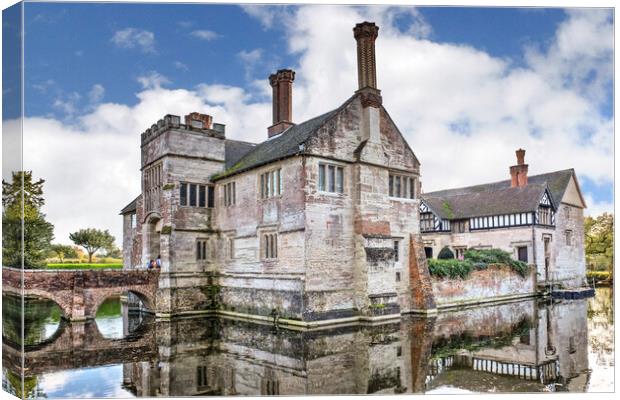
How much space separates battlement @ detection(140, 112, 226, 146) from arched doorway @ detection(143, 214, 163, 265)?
4.01 m

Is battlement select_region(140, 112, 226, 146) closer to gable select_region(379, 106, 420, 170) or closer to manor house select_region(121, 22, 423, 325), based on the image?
manor house select_region(121, 22, 423, 325)

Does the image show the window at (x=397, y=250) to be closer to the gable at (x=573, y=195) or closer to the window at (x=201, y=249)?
the window at (x=201, y=249)

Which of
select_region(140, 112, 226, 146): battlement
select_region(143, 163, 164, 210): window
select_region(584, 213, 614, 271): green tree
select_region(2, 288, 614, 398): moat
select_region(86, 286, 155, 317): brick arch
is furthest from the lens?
select_region(584, 213, 614, 271): green tree

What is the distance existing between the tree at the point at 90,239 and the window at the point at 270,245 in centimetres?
4403

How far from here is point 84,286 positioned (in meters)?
22.8

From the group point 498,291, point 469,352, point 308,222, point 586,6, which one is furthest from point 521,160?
point 586,6

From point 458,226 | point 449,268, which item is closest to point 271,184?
point 449,268

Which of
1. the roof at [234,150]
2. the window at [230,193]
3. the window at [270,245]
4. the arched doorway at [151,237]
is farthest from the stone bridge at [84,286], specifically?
the roof at [234,150]

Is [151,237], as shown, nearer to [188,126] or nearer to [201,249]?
[201,249]

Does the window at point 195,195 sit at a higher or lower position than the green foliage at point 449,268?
higher

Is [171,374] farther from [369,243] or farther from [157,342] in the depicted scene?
[369,243]

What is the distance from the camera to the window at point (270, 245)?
73.6 feet

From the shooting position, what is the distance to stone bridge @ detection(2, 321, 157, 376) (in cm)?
1446

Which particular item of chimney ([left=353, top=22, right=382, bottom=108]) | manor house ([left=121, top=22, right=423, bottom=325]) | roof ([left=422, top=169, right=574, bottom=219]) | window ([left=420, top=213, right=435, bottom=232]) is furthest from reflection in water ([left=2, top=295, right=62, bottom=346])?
roof ([left=422, top=169, right=574, bottom=219])
